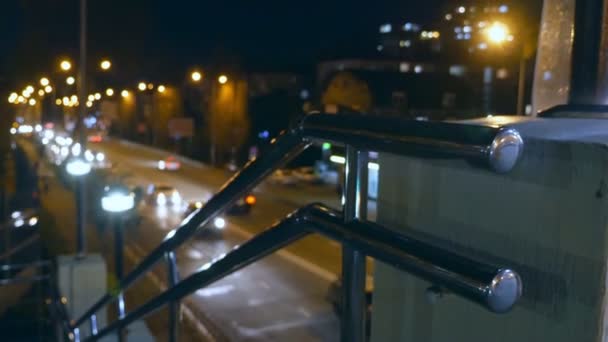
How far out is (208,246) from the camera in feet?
77.0

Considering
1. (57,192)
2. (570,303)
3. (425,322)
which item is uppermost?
(570,303)

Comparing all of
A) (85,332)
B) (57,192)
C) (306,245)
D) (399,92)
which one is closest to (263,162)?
(85,332)

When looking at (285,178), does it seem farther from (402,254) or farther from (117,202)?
(402,254)

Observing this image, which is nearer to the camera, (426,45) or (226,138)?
(226,138)

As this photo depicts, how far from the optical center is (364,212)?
1.83 metres

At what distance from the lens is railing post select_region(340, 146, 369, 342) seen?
1808 millimetres

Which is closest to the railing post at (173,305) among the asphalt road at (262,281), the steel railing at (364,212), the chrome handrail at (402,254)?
the steel railing at (364,212)

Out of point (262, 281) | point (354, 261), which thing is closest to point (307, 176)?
point (262, 281)

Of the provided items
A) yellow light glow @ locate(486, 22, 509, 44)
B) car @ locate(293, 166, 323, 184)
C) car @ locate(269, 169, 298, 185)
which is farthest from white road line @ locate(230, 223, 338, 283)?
car @ locate(293, 166, 323, 184)

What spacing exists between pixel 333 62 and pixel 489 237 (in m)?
57.0

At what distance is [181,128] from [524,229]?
62.8 metres

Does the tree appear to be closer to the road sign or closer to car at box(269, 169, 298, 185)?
car at box(269, 169, 298, 185)

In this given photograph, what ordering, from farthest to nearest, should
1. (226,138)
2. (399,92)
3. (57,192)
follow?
1. (226,138)
2. (399,92)
3. (57,192)

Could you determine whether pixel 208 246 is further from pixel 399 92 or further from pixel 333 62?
pixel 333 62
